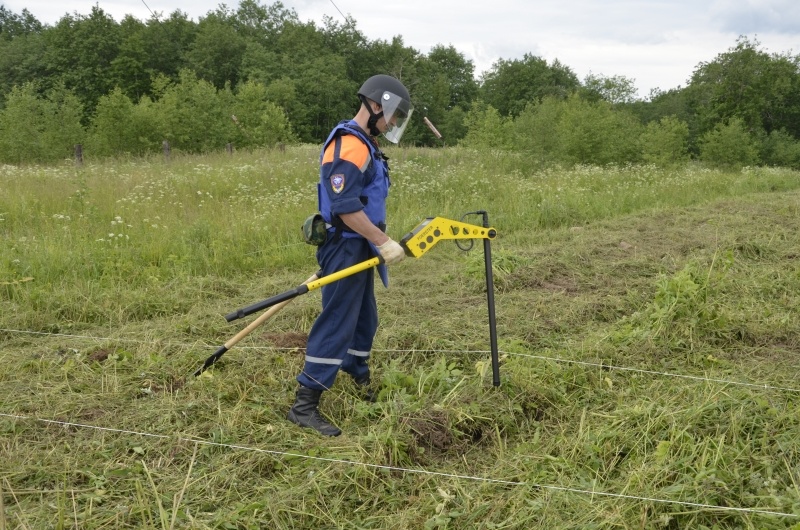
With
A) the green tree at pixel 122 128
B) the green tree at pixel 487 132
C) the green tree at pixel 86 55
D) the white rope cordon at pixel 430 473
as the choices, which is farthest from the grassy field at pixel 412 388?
the green tree at pixel 86 55

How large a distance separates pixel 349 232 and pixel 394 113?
2.40 feet

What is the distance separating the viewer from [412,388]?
3.72m

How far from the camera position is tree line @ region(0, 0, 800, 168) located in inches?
770

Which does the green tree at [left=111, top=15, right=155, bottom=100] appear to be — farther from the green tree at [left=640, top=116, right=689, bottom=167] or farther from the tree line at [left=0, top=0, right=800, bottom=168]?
the green tree at [left=640, top=116, right=689, bottom=167]

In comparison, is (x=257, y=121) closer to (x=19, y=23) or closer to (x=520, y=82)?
(x=520, y=82)

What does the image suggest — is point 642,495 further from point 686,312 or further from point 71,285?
point 71,285

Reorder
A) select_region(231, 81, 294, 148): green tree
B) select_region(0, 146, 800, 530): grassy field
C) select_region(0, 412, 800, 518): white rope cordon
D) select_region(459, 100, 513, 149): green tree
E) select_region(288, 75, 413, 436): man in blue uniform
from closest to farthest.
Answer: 1. select_region(0, 412, 800, 518): white rope cordon
2. select_region(0, 146, 800, 530): grassy field
3. select_region(288, 75, 413, 436): man in blue uniform
4. select_region(459, 100, 513, 149): green tree
5. select_region(231, 81, 294, 148): green tree

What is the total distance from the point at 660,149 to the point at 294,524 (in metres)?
26.8

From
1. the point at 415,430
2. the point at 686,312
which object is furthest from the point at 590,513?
the point at 686,312

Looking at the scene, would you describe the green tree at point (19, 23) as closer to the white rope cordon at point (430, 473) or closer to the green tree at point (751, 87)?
the green tree at point (751, 87)

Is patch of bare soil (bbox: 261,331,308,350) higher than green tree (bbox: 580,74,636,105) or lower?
lower

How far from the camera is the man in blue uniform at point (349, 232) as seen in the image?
319cm

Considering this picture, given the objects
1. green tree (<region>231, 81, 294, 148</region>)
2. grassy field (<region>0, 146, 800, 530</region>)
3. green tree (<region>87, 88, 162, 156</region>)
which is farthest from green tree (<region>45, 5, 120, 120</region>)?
grassy field (<region>0, 146, 800, 530</region>)

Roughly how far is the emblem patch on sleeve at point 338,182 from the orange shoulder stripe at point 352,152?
10 centimetres
